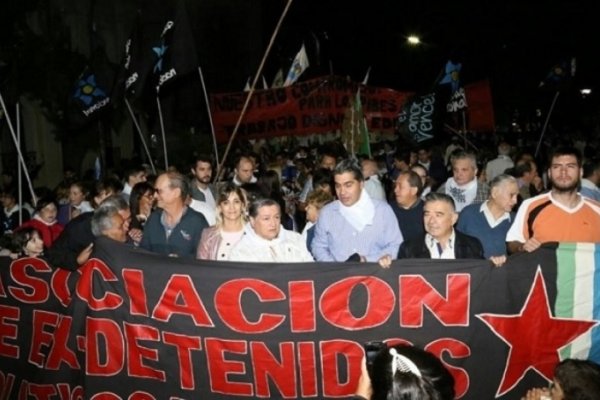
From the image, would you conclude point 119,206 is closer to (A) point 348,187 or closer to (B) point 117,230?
(B) point 117,230

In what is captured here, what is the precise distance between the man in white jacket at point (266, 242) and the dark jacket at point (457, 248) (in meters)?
0.76

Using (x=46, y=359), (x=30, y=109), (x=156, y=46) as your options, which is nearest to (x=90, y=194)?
(x=156, y=46)

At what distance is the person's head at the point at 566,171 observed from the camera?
5.05 meters

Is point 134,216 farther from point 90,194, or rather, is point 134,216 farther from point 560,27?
point 560,27

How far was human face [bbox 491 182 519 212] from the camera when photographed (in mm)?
5719

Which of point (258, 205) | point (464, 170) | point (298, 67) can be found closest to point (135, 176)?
point (258, 205)

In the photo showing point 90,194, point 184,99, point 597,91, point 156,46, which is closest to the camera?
point 90,194

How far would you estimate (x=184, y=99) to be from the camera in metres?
29.2

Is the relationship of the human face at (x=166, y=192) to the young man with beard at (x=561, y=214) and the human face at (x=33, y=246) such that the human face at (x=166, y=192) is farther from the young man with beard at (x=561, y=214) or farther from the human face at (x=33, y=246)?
the young man with beard at (x=561, y=214)

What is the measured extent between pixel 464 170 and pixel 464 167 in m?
0.03

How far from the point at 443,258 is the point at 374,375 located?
253cm

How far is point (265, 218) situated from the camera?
194 inches

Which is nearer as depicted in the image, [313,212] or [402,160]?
[313,212]

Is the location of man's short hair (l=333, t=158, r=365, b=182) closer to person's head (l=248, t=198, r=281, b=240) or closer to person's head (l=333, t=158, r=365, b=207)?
person's head (l=333, t=158, r=365, b=207)
